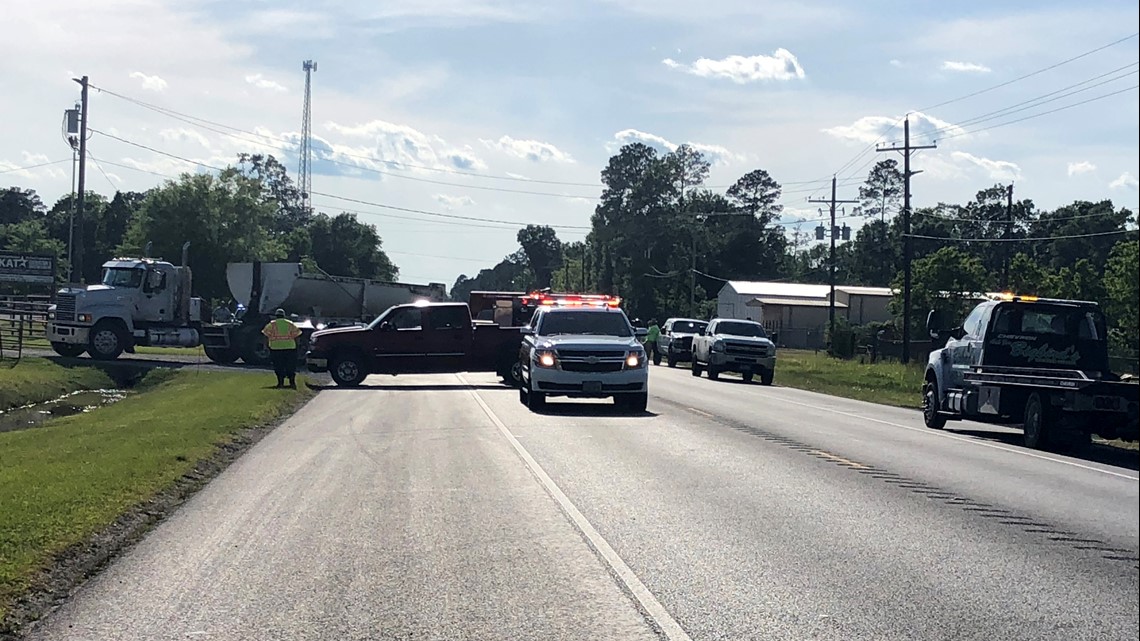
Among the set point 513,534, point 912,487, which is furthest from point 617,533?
point 912,487

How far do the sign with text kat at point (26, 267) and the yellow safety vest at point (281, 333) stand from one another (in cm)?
2729

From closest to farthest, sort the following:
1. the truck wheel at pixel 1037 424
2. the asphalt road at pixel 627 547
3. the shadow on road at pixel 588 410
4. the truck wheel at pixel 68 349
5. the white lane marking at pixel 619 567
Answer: the white lane marking at pixel 619 567, the asphalt road at pixel 627 547, the truck wheel at pixel 1037 424, the shadow on road at pixel 588 410, the truck wheel at pixel 68 349

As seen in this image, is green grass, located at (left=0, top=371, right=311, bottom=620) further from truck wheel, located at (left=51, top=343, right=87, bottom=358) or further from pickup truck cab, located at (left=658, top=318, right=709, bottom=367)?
pickup truck cab, located at (left=658, top=318, right=709, bottom=367)

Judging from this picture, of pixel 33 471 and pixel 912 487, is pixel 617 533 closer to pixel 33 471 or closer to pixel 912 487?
pixel 912 487

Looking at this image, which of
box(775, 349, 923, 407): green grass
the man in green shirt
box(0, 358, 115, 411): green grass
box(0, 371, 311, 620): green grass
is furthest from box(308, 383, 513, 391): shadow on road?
the man in green shirt

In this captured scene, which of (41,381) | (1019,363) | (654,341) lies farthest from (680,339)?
(1019,363)

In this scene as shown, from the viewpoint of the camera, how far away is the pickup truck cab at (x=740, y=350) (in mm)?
37844

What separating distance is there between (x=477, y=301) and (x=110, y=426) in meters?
23.6

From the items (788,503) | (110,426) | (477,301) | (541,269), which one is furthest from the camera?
(541,269)

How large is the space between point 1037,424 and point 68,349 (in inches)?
1254

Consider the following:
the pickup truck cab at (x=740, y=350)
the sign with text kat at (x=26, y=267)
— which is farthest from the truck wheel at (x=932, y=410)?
the sign with text kat at (x=26, y=267)

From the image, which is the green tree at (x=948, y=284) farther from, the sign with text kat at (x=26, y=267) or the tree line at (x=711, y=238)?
the sign with text kat at (x=26, y=267)

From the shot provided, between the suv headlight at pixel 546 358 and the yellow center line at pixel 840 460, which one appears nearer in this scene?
the yellow center line at pixel 840 460

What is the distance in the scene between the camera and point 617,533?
10.1m
